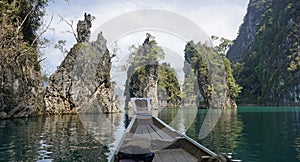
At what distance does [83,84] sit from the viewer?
34750mm

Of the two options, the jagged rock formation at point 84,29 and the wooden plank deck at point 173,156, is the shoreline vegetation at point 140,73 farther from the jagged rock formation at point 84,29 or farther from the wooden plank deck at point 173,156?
the wooden plank deck at point 173,156

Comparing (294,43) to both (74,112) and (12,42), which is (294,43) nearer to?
(74,112)

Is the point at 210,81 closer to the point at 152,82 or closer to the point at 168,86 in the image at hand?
the point at 168,86

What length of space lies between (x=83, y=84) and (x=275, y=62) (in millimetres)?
52355

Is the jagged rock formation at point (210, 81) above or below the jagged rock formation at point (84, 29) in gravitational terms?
below

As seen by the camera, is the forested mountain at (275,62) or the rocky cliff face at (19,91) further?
the forested mountain at (275,62)

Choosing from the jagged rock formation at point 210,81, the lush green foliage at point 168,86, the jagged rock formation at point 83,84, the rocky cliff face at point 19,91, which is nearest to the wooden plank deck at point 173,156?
the rocky cliff face at point 19,91

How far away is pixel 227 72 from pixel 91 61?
30.7 metres

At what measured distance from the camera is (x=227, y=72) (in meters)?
56.2

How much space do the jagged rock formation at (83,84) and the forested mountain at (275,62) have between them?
4219 centimetres

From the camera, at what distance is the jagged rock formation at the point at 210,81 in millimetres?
53750

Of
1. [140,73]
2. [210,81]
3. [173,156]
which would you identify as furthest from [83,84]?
[173,156]

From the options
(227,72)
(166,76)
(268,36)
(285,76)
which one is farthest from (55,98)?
(268,36)

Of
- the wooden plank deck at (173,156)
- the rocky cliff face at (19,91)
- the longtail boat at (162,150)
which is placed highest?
the rocky cliff face at (19,91)
